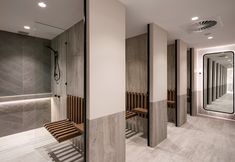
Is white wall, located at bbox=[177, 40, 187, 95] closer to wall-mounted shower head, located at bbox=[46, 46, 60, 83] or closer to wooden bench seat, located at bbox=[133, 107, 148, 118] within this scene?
wooden bench seat, located at bbox=[133, 107, 148, 118]

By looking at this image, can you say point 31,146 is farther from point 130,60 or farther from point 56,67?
point 130,60

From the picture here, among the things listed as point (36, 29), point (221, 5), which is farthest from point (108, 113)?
point (36, 29)

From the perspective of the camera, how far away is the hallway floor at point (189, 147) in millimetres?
2314

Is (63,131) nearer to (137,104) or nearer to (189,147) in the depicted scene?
(137,104)

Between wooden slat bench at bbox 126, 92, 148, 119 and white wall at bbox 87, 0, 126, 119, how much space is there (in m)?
1.37

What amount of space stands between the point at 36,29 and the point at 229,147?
16.8 ft

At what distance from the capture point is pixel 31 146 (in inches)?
106

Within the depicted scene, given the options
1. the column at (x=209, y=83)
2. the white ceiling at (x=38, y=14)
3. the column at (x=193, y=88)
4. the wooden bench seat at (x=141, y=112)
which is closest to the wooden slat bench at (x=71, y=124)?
the wooden bench seat at (x=141, y=112)

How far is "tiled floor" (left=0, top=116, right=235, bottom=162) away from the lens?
230 centimetres

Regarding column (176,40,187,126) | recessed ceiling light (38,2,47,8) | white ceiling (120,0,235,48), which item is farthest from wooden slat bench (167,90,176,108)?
recessed ceiling light (38,2,47,8)

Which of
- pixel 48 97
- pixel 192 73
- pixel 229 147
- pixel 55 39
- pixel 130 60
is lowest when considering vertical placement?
pixel 229 147

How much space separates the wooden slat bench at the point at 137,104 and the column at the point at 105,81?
1307mm

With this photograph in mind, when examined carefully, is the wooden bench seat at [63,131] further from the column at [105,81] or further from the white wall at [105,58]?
the white wall at [105,58]

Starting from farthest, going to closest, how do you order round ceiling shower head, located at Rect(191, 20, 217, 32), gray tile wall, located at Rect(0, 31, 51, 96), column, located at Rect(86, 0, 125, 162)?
gray tile wall, located at Rect(0, 31, 51, 96)
round ceiling shower head, located at Rect(191, 20, 217, 32)
column, located at Rect(86, 0, 125, 162)
